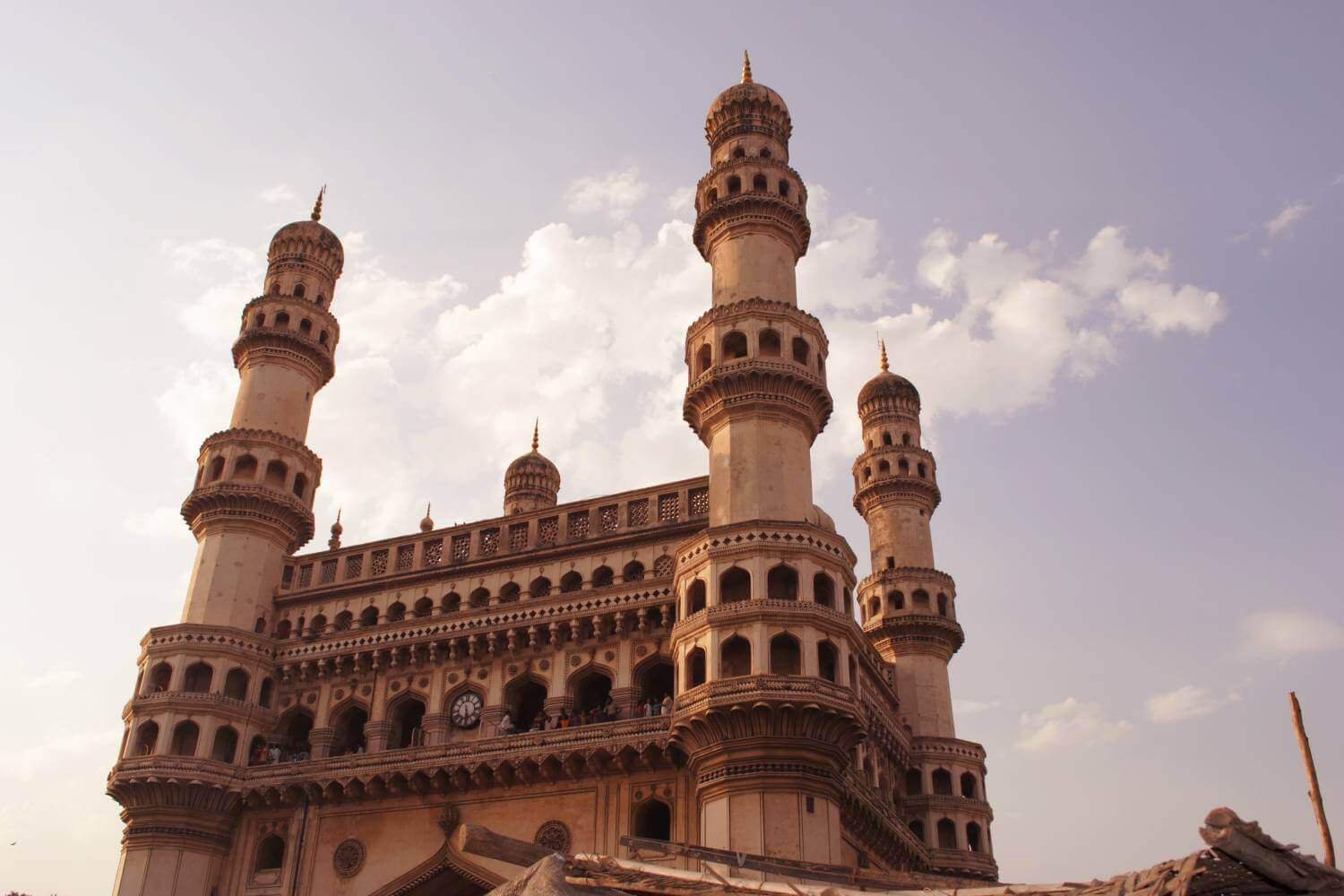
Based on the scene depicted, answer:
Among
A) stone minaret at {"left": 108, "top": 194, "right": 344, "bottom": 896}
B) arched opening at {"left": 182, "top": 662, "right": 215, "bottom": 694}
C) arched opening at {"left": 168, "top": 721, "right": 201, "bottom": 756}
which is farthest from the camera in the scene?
arched opening at {"left": 182, "top": 662, "right": 215, "bottom": 694}

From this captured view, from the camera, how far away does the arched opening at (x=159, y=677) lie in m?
31.3

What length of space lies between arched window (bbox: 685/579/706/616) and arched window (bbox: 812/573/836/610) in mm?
2319

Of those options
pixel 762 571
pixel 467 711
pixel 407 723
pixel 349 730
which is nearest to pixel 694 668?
pixel 762 571

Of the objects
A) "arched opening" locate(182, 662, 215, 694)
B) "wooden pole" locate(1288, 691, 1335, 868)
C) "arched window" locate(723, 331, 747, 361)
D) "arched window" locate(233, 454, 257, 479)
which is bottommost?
"wooden pole" locate(1288, 691, 1335, 868)

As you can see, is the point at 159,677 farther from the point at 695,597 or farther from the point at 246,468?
the point at 695,597

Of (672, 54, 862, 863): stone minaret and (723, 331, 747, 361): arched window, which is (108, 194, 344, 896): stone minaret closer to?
(672, 54, 862, 863): stone minaret

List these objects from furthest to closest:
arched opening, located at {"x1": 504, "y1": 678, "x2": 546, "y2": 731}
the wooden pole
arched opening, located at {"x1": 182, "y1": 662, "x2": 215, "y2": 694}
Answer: arched opening, located at {"x1": 182, "y1": 662, "x2": 215, "y2": 694} → arched opening, located at {"x1": 504, "y1": 678, "x2": 546, "y2": 731} → the wooden pole

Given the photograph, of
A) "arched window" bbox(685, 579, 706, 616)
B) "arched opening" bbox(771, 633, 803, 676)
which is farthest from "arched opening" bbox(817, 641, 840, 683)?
"arched window" bbox(685, 579, 706, 616)

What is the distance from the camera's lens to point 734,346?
30.1m

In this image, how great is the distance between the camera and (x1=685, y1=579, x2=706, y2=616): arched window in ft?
88.2

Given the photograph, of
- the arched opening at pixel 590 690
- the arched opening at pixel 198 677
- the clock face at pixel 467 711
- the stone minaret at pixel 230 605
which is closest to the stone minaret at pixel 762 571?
the arched opening at pixel 590 690

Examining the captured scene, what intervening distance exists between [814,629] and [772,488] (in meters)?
3.52

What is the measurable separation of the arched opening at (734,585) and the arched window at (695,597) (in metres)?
0.49

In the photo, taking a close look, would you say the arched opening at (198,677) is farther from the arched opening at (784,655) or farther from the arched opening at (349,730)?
the arched opening at (784,655)
